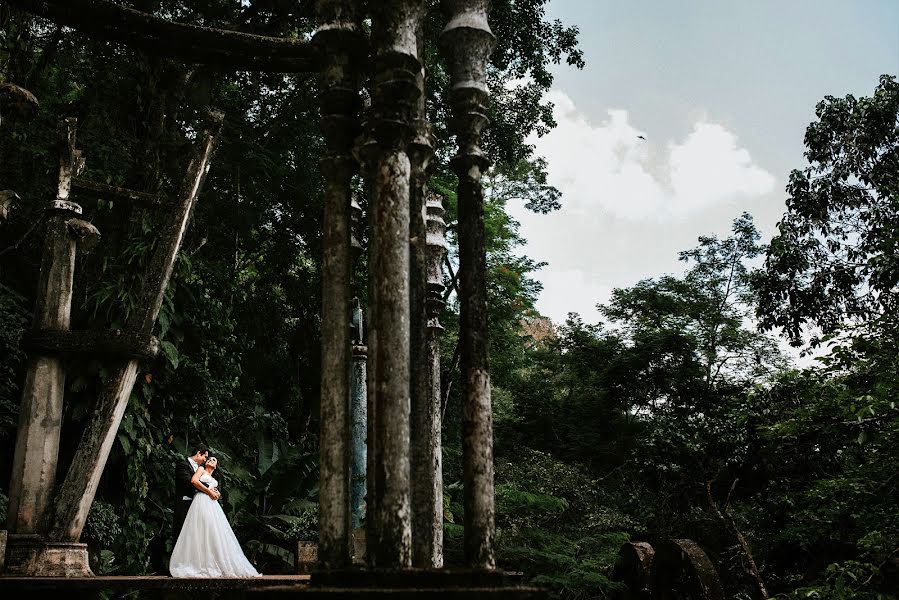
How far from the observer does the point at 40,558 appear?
6.58 metres

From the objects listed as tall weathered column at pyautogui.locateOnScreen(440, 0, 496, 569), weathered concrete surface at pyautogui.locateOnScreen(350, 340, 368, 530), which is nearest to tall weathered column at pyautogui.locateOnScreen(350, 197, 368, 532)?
weathered concrete surface at pyautogui.locateOnScreen(350, 340, 368, 530)

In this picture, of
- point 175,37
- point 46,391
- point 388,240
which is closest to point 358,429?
point 46,391

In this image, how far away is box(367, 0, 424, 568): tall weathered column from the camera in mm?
3186

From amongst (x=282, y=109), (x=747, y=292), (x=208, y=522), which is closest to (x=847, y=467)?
(x=208, y=522)

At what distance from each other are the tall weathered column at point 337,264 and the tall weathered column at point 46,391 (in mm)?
4209

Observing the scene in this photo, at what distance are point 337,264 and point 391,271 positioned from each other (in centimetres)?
48

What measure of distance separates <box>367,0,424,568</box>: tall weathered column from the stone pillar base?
4.48m

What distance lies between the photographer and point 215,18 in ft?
41.1

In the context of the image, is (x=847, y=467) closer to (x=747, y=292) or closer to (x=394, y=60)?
(x=394, y=60)

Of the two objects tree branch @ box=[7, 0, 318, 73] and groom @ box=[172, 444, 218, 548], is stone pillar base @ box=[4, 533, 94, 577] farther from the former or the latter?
tree branch @ box=[7, 0, 318, 73]

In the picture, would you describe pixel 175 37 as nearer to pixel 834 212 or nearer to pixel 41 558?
pixel 41 558

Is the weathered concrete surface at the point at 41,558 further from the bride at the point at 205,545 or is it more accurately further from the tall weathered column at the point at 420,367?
the tall weathered column at the point at 420,367

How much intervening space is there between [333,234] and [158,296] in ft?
14.4

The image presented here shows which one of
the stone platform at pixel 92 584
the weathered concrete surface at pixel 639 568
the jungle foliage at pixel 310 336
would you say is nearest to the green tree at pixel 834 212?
the jungle foliage at pixel 310 336
